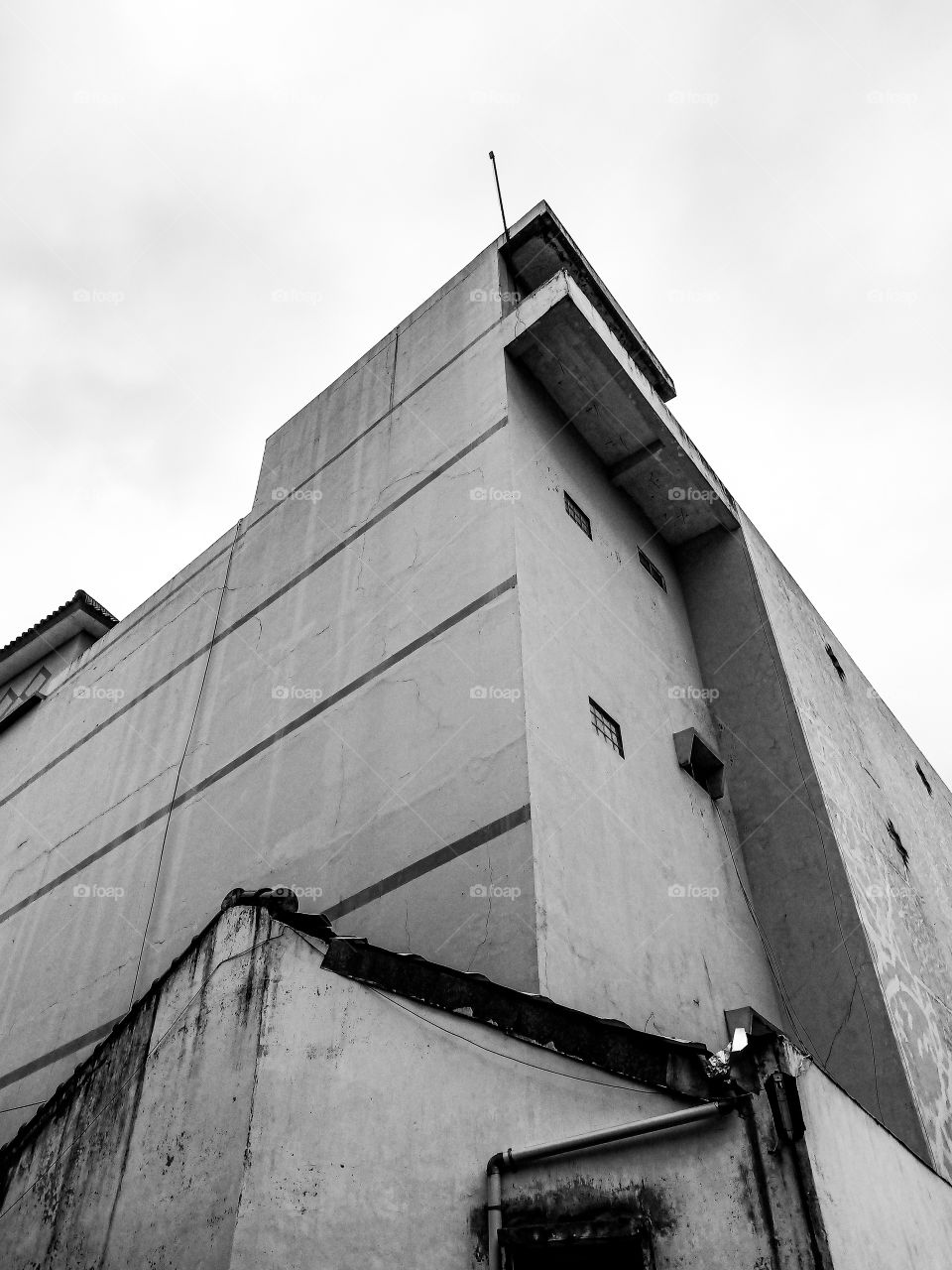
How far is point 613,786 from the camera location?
9.33m

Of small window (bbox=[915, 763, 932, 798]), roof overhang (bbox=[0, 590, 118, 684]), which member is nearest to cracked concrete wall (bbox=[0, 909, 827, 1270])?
roof overhang (bbox=[0, 590, 118, 684])

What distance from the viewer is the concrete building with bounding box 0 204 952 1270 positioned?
5293 millimetres

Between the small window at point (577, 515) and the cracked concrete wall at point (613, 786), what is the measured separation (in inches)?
6.3

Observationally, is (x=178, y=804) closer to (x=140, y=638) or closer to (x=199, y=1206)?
(x=140, y=638)

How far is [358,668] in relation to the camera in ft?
35.0

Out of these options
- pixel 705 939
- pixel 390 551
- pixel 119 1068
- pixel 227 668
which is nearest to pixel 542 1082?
pixel 119 1068

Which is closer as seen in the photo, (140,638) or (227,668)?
(227,668)

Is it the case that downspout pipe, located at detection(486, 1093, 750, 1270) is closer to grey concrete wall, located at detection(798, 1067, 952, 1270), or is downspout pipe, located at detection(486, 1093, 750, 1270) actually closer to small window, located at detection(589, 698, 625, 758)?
grey concrete wall, located at detection(798, 1067, 952, 1270)

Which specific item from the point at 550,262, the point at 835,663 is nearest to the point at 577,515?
the point at 550,262

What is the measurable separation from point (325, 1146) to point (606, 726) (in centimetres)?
538

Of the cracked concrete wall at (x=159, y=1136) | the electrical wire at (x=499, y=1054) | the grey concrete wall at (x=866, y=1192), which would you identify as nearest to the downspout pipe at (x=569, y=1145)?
the electrical wire at (x=499, y=1054)

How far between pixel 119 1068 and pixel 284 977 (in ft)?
4.62

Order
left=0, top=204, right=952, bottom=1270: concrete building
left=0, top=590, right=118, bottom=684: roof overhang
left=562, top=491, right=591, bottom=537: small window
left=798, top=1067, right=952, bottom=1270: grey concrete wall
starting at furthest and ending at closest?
left=0, top=590, right=118, bottom=684: roof overhang, left=562, top=491, right=591, bottom=537: small window, left=0, top=204, right=952, bottom=1270: concrete building, left=798, top=1067, right=952, bottom=1270: grey concrete wall

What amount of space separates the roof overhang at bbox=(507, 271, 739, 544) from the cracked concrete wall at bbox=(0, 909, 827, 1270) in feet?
27.8
